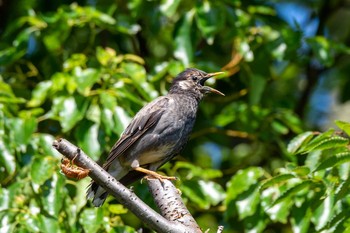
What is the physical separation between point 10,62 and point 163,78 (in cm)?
125

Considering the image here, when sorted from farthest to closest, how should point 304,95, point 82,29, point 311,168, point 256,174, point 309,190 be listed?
1. point 304,95
2. point 82,29
3. point 256,174
4. point 309,190
5. point 311,168

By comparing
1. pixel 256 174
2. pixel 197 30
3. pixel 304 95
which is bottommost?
pixel 304 95

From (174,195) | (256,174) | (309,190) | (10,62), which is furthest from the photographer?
(10,62)

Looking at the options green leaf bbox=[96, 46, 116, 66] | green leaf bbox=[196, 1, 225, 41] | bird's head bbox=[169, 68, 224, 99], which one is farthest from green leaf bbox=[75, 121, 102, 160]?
green leaf bbox=[196, 1, 225, 41]

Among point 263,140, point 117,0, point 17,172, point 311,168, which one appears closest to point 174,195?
point 311,168

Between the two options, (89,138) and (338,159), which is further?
(89,138)

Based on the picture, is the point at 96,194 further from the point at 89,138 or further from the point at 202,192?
the point at 202,192

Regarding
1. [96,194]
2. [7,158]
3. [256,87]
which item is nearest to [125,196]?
[96,194]

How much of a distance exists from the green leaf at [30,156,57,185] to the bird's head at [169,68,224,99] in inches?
47.3

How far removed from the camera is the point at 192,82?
249 inches

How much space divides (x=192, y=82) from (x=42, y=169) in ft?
4.74

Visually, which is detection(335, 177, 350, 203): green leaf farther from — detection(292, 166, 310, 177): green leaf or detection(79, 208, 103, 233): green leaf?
detection(79, 208, 103, 233): green leaf

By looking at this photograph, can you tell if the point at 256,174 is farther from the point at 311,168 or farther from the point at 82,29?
the point at 82,29

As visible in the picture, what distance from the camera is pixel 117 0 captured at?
760cm
